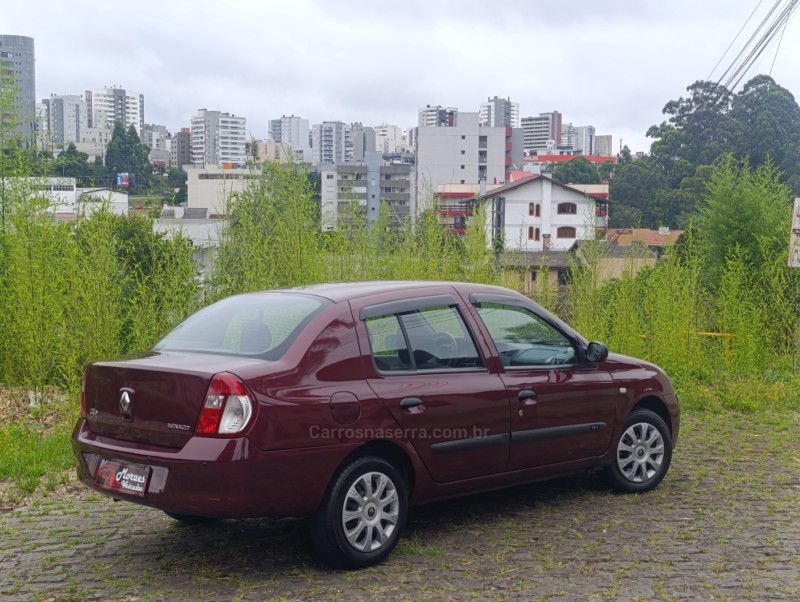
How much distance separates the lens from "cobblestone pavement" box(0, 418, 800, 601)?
5.41 m

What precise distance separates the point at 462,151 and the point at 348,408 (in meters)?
101

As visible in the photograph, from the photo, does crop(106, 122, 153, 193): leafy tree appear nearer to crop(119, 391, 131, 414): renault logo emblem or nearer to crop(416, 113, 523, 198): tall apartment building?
crop(416, 113, 523, 198): tall apartment building

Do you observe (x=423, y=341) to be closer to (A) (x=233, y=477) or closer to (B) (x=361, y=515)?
(B) (x=361, y=515)

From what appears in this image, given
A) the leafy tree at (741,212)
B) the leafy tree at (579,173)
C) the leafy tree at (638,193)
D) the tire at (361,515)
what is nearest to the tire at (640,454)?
the tire at (361,515)

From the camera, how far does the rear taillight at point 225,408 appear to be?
527cm

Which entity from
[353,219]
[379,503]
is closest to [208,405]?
[379,503]

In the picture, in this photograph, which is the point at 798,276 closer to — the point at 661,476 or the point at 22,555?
the point at 661,476

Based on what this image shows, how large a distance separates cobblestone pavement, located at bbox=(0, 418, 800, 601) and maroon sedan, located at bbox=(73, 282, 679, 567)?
307 mm

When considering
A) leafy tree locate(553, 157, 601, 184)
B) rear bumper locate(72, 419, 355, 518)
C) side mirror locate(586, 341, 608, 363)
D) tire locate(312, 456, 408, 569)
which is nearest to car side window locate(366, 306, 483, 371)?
tire locate(312, 456, 408, 569)

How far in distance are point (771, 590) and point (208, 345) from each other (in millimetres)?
3524

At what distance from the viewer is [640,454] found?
25.1ft

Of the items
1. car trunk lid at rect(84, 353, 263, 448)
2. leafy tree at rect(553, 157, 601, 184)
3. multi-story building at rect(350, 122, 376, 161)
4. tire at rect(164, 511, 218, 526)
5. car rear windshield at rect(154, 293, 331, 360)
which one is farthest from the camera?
multi-story building at rect(350, 122, 376, 161)

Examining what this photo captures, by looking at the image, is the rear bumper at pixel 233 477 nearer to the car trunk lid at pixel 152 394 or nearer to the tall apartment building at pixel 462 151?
the car trunk lid at pixel 152 394

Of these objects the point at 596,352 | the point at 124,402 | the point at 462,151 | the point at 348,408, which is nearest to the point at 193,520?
the point at 124,402
